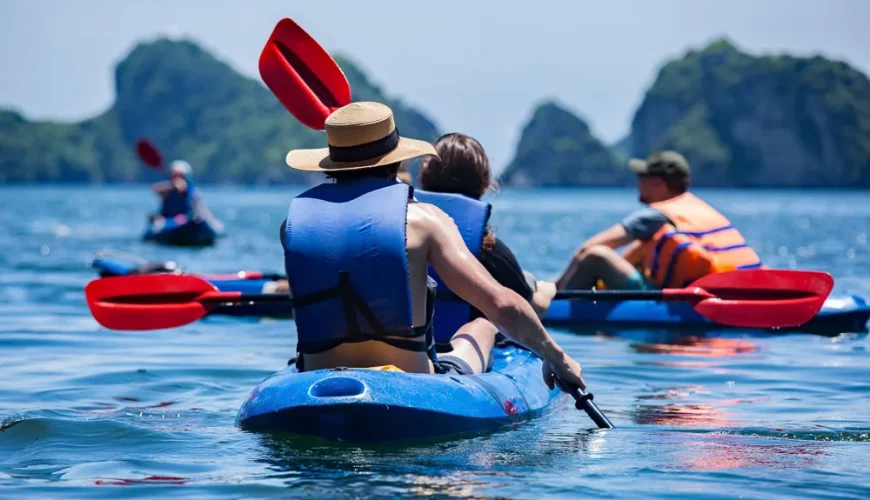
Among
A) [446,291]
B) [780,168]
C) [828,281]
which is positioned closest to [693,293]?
[828,281]

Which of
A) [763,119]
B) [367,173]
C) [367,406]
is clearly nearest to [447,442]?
[367,406]

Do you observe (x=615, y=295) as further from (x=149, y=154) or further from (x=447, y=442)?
(x=149, y=154)

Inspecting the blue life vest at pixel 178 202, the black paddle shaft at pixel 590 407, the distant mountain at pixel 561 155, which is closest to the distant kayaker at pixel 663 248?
the black paddle shaft at pixel 590 407

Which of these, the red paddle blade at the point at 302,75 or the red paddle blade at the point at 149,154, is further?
the red paddle blade at the point at 149,154

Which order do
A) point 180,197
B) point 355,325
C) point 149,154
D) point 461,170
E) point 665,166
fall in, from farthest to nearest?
point 149,154 < point 180,197 < point 665,166 < point 461,170 < point 355,325

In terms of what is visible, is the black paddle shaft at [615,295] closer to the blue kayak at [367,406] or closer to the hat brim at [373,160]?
the blue kayak at [367,406]

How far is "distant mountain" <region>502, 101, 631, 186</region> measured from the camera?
618 feet

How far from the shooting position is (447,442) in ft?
15.8

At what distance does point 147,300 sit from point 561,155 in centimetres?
18480

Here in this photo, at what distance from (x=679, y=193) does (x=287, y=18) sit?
13.6 feet

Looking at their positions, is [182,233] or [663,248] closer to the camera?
[663,248]

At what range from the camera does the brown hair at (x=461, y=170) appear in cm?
584

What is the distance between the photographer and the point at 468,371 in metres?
5.33

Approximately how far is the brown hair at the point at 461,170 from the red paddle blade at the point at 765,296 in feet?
5.76
